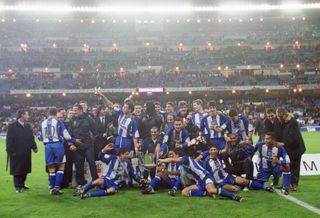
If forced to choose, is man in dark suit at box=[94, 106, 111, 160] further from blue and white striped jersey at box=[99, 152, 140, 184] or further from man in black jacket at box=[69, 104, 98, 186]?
blue and white striped jersey at box=[99, 152, 140, 184]

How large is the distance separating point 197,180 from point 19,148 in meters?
4.28

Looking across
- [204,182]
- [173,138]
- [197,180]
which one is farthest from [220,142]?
[204,182]

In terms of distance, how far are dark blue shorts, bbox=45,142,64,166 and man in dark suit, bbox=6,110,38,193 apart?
87 cm

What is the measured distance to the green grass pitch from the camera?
7168mm

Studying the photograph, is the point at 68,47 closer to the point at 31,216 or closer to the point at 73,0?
the point at 73,0

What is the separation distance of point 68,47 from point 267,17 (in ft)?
91.4

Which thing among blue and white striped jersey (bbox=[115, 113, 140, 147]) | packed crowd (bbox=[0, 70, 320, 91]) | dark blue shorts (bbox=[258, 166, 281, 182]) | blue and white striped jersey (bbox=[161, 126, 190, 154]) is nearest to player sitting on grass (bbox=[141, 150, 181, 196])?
blue and white striped jersey (bbox=[161, 126, 190, 154])

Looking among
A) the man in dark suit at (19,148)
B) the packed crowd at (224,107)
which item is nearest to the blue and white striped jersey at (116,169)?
the man in dark suit at (19,148)

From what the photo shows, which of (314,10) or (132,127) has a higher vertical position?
(314,10)

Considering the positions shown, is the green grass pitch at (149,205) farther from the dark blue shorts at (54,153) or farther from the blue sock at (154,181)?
the dark blue shorts at (54,153)

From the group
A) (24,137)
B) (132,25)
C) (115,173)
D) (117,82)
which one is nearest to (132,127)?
(115,173)

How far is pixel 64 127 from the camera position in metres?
9.34

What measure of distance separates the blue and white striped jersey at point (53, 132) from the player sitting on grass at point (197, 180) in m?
2.27

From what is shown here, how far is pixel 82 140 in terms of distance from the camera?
976 centimetres
